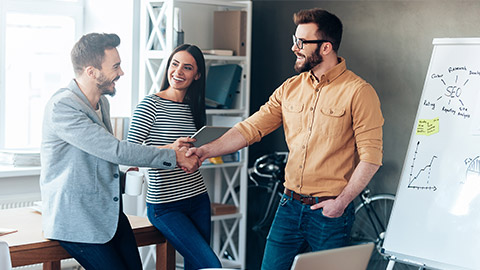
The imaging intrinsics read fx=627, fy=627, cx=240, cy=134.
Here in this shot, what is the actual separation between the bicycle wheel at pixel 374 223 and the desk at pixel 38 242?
1.90m

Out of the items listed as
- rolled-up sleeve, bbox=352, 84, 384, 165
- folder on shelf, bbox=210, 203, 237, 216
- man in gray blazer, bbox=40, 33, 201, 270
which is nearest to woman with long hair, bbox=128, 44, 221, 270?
man in gray blazer, bbox=40, 33, 201, 270

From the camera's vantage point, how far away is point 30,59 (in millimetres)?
4375

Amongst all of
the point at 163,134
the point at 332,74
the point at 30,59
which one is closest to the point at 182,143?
the point at 163,134

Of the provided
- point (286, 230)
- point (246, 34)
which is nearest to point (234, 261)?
point (246, 34)

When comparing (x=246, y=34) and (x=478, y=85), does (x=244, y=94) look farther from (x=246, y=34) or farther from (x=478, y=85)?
(x=478, y=85)

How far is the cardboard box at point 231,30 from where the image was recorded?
14.4ft

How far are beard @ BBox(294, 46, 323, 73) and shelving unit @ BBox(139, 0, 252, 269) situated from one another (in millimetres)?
1424

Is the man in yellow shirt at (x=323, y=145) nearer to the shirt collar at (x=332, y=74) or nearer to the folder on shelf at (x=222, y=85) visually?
the shirt collar at (x=332, y=74)

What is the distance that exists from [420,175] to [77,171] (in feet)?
5.62

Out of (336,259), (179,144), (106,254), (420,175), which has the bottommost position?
(106,254)

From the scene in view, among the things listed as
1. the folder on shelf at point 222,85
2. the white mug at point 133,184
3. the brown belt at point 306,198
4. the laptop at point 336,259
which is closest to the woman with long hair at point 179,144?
the white mug at point 133,184

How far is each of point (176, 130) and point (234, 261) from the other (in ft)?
6.24

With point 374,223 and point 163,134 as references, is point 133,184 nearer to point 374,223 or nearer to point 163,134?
point 163,134

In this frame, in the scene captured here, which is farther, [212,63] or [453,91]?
[212,63]
